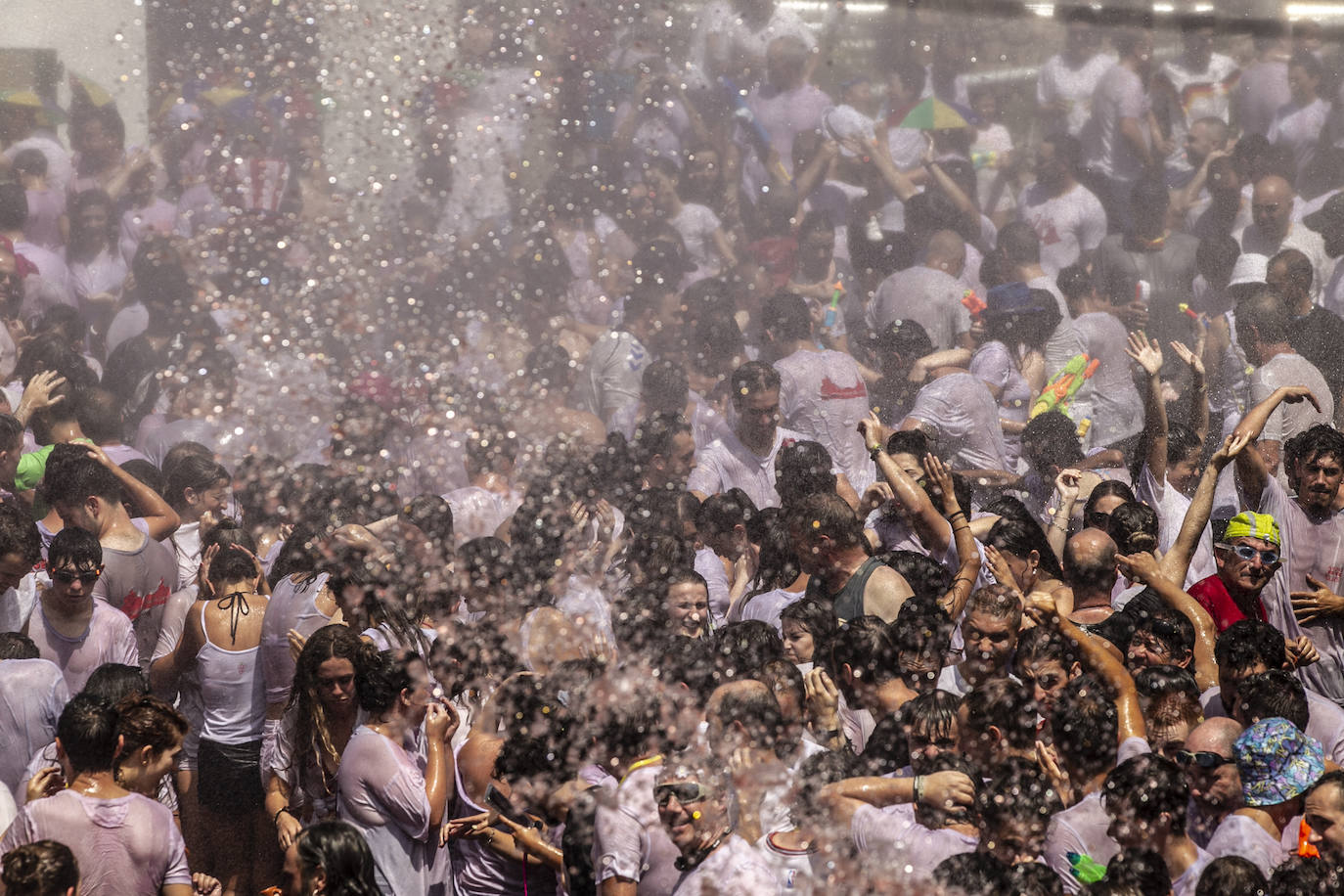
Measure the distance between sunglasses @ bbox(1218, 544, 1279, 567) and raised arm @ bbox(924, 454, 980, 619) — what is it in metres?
0.59

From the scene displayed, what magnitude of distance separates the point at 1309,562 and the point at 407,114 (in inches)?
134

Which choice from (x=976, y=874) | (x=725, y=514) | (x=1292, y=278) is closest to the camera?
(x=976, y=874)

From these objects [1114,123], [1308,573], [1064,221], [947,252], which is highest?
[1114,123]

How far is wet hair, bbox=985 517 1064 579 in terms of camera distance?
3.31 m

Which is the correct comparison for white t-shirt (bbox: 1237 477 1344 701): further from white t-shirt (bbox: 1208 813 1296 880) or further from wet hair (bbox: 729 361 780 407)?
wet hair (bbox: 729 361 780 407)

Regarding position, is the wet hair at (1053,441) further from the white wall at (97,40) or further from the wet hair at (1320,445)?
the white wall at (97,40)

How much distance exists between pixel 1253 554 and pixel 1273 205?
317cm

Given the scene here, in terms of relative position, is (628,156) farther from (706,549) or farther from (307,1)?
(706,549)

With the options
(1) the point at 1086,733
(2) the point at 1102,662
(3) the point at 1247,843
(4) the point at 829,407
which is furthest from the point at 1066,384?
(3) the point at 1247,843

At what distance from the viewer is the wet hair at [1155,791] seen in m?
2.29

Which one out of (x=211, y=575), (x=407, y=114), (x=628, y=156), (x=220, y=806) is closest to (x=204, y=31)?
(x=407, y=114)

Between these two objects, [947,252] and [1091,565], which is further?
[947,252]

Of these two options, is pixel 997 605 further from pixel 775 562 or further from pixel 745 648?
pixel 775 562

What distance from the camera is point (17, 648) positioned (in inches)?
116
